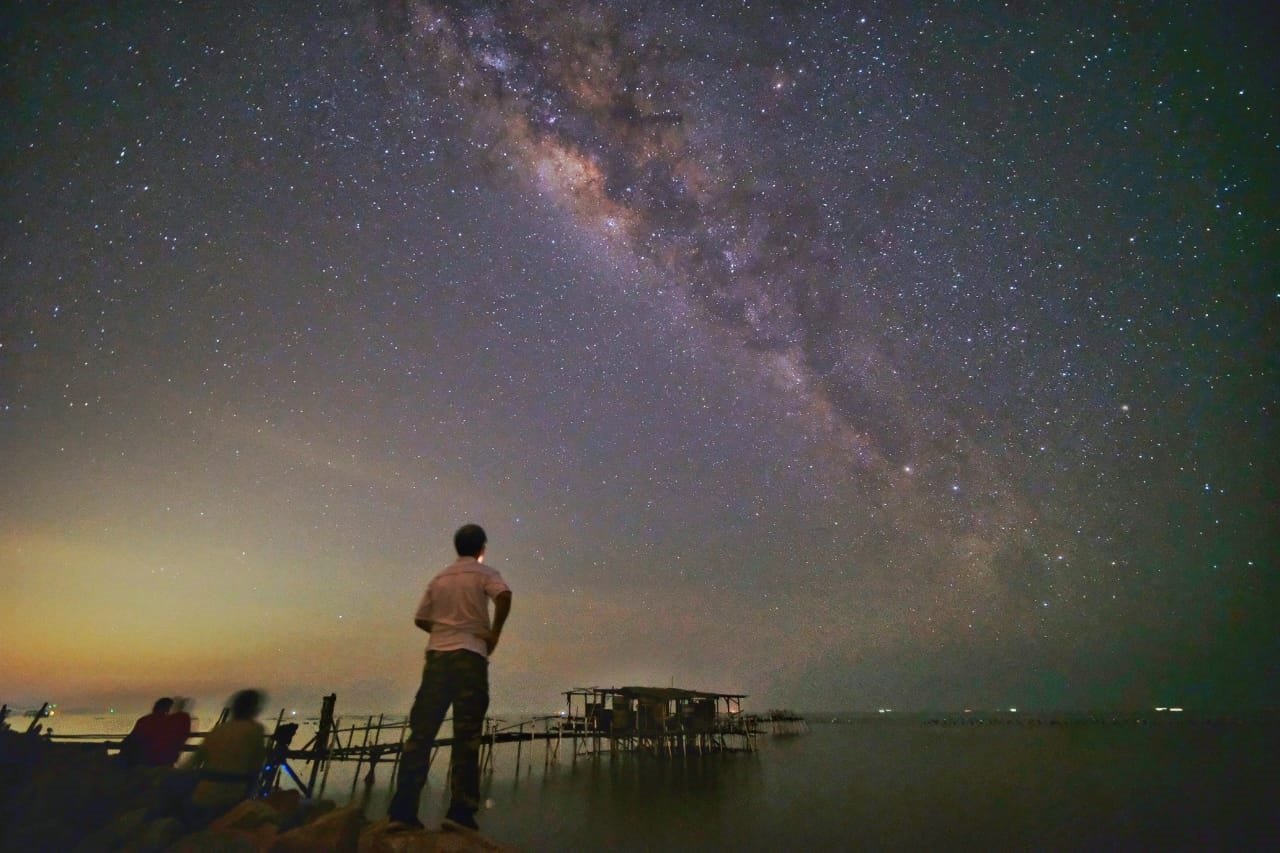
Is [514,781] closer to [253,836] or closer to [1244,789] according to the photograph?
[253,836]

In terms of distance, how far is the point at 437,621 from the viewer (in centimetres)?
425

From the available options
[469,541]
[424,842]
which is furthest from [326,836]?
[469,541]

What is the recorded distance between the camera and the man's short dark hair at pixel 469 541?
15.0 feet

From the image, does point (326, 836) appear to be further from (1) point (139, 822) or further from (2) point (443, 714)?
(1) point (139, 822)

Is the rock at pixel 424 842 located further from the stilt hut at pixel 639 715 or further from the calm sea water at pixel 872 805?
the stilt hut at pixel 639 715

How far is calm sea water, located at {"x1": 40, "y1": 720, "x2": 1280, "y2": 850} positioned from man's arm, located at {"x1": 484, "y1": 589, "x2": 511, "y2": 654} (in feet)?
44.5

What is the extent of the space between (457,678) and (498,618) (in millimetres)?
472

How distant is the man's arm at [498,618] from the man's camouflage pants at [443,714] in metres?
0.14

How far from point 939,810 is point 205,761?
23616mm

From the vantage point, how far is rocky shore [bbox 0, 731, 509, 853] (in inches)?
162

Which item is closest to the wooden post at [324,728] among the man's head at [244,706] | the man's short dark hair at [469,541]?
the man's head at [244,706]

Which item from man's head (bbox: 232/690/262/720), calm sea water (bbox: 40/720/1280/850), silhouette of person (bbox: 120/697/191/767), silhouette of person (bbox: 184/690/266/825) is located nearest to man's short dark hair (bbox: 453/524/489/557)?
silhouette of person (bbox: 184/690/266/825)

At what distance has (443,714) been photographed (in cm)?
413

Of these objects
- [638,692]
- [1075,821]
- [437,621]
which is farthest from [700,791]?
[437,621]
